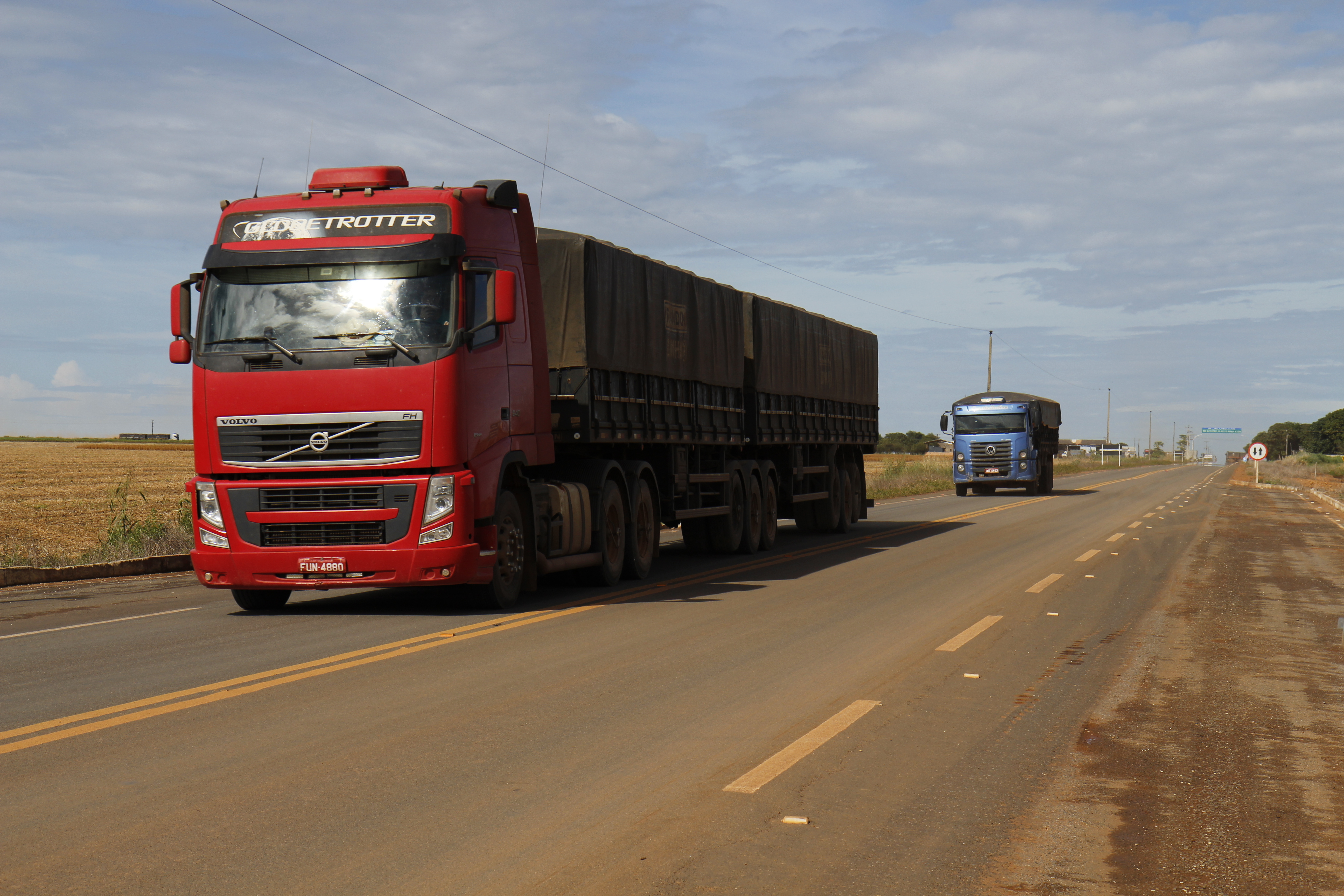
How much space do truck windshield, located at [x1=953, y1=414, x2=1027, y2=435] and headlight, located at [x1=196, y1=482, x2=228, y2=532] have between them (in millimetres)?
34508

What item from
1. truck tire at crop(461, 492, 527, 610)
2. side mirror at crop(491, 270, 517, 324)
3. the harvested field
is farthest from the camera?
the harvested field

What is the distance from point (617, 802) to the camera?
203 inches

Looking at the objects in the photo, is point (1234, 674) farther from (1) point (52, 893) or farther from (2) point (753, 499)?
(2) point (753, 499)

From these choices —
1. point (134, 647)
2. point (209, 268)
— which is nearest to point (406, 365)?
point (209, 268)

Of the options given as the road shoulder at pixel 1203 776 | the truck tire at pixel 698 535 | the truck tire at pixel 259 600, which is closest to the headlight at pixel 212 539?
the truck tire at pixel 259 600

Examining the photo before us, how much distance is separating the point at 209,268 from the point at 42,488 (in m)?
32.9

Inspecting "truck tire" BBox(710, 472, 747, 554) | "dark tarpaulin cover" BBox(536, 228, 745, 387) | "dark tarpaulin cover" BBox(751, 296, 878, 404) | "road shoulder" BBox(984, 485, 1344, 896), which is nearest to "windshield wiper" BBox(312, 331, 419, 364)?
"dark tarpaulin cover" BBox(536, 228, 745, 387)

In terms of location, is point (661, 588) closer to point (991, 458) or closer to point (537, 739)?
point (537, 739)

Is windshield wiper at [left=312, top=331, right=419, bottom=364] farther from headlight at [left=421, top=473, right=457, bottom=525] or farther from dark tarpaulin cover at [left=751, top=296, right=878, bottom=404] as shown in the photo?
dark tarpaulin cover at [left=751, top=296, right=878, bottom=404]

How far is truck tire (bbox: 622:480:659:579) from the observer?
14.6 metres

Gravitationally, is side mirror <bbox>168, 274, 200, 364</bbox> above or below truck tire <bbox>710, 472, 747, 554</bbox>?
above

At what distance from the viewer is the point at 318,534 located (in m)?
11.0

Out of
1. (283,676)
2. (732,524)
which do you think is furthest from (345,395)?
(732,524)

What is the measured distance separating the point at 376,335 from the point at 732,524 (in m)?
8.60
